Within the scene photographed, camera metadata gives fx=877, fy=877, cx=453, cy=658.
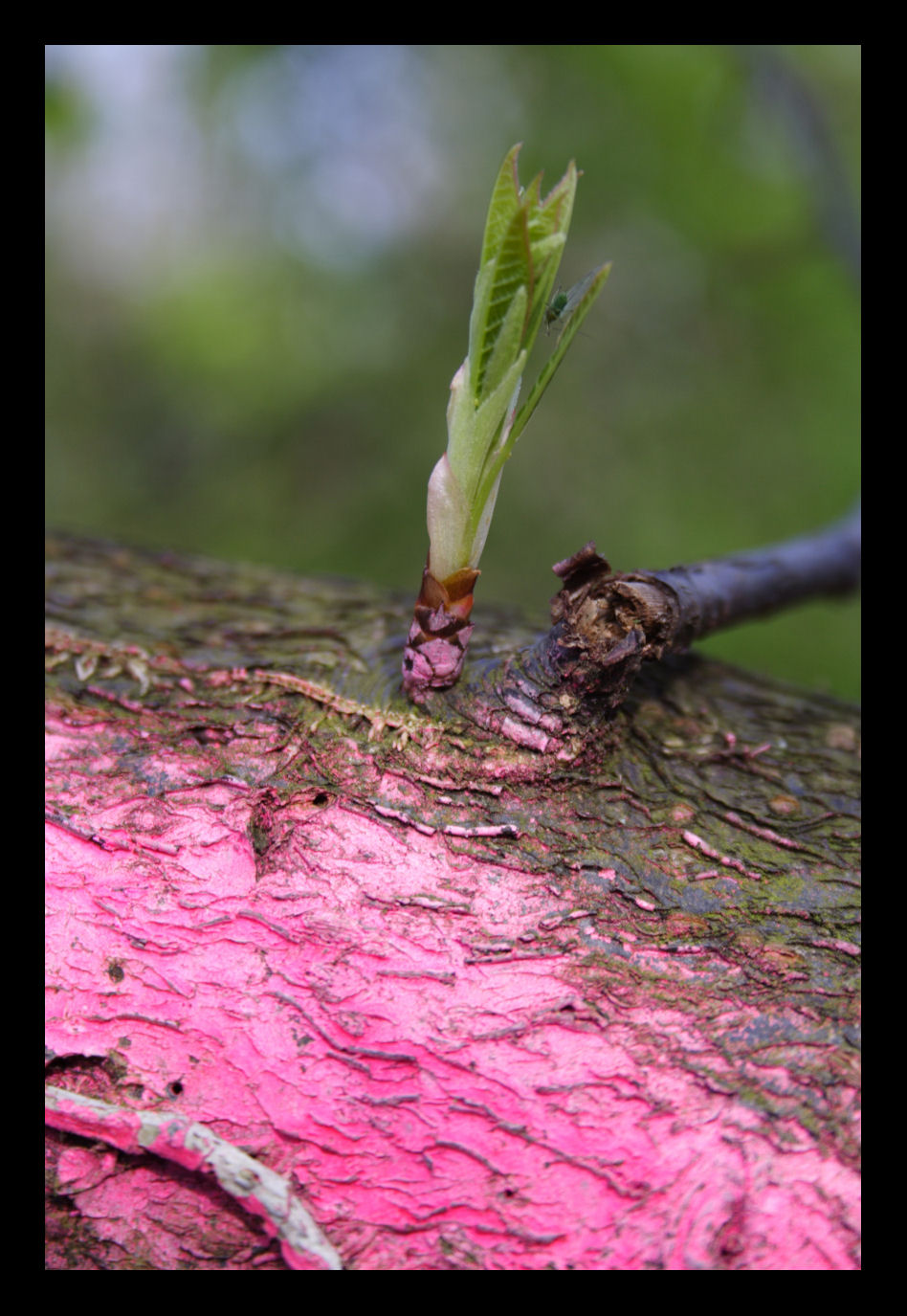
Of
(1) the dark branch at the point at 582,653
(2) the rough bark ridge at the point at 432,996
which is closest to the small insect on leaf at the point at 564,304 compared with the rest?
(1) the dark branch at the point at 582,653

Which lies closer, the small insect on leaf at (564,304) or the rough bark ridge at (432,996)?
the rough bark ridge at (432,996)

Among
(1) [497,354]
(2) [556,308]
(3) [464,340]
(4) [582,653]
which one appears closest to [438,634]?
(4) [582,653]

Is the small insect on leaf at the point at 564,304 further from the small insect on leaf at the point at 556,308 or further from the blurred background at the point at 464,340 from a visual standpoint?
the blurred background at the point at 464,340

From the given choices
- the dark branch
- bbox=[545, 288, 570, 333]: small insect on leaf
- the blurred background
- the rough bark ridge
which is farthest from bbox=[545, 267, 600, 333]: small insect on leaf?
the blurred background

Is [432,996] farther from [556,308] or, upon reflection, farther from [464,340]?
[464,340]

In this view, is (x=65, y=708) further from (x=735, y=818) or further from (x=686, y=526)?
(x=686, y=526)

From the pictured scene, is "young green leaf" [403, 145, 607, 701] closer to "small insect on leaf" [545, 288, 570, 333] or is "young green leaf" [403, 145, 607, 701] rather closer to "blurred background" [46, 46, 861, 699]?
"small insect on leaf" [545, 288, 570, 333]
